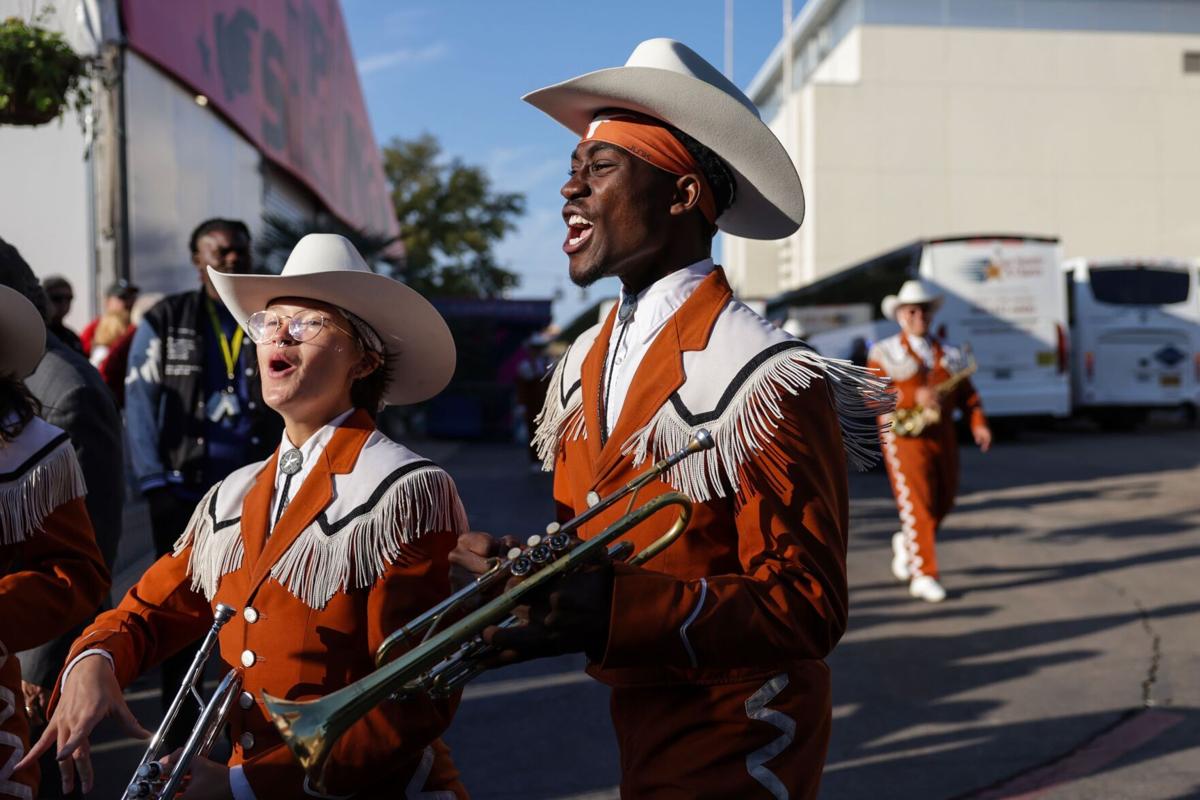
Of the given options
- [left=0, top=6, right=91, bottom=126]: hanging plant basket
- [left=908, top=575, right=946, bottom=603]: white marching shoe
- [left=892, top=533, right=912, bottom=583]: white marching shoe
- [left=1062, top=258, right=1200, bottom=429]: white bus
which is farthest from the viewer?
[left=1062, top=258, right=1200, bottom=429]: white bus

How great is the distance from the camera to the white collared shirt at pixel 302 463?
2676mm

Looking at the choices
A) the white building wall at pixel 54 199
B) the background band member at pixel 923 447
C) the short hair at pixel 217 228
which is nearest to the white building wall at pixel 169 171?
the white building wall at pixel 54 199

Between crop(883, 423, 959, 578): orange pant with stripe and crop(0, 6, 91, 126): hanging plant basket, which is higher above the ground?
crop(0, 6, 91, 126): hanging plant basket

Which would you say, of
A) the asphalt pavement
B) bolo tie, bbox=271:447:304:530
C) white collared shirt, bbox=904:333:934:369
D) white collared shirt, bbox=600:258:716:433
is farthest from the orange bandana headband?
white collared shirt, bbox=904:333:934:369

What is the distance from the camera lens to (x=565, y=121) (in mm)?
2658

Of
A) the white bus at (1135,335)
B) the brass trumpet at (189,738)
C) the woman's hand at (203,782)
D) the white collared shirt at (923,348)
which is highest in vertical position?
the brass trumpet at (189,738)

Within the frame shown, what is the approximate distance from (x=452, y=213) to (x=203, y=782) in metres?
46.9

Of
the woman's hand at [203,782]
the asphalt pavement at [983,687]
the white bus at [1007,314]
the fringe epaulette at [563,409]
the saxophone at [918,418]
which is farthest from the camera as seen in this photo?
the white bus at [1007,314]

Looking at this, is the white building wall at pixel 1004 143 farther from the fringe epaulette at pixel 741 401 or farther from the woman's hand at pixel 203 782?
the woman's hand at pixel 203 782

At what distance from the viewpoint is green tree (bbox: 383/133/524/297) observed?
47.4 metres

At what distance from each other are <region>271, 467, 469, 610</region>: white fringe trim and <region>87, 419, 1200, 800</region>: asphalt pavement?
284 centimetres

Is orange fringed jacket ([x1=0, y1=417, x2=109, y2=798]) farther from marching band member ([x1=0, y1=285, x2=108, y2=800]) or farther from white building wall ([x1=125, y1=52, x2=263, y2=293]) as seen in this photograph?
white building wall ([x1=125, y1=52, x2=263, y2=293])

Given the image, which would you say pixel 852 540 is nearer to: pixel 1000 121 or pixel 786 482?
pixel 786 482

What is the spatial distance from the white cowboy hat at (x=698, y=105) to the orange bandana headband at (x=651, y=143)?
0.09 ft
